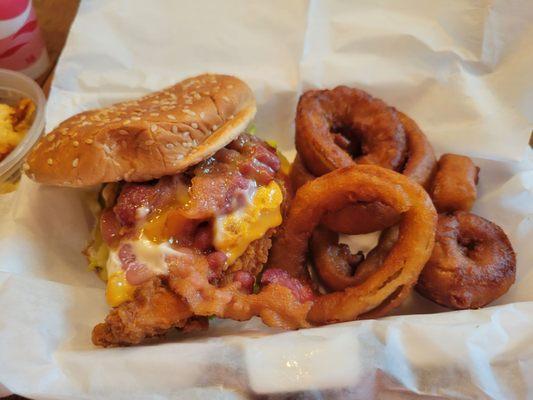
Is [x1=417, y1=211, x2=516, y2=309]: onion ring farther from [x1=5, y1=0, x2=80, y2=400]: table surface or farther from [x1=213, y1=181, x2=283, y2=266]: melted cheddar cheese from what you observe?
[x1=5, y1=0, x2=80, y2=400]: table surface

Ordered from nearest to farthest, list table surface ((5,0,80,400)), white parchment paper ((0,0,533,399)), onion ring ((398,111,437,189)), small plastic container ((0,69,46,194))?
white parchment paper ((0,0,533,399)), onion ring ((398,111,437,189)), small plastic container ((0,69,46,194)), table surface ((5,0,80,400))

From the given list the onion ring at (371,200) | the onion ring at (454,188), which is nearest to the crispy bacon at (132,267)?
the onion ring at (371,200)

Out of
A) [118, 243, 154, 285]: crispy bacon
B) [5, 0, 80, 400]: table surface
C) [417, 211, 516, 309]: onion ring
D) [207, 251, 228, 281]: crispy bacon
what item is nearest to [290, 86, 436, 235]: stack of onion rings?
[417, 211, 516, 309]: onion ring

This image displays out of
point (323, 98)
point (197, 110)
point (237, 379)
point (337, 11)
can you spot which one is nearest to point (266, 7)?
point (337, 11)

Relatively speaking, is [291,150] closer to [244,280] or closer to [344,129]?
[344,129]

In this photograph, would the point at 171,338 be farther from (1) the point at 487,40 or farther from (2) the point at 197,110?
(1) the point at 487,40
